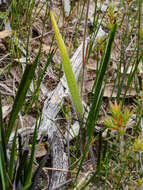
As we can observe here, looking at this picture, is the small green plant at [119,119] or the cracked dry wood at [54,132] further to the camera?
the cracked dry wood at [54,132]

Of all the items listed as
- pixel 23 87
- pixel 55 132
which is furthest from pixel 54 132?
pixel 23 87

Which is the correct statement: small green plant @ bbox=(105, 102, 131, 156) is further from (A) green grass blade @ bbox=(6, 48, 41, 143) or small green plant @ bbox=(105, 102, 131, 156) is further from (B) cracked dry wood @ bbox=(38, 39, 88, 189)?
(B) cracked dry wood @ bbox=(38, 39, 88, 189)

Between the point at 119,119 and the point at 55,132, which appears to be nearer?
the point at 119,119

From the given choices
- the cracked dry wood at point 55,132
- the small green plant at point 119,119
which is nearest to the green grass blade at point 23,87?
the small green plant at point 119,119

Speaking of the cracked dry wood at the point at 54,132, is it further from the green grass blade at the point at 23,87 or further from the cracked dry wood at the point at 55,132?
the green grass blade at the point at 23,87

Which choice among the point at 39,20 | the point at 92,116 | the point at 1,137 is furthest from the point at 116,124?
the point at 39,20

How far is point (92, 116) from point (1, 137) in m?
0.35

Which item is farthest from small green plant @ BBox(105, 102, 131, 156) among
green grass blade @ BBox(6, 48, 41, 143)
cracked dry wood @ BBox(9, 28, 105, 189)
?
cracked dry wood @ BBox(9, 28, 105, 189)

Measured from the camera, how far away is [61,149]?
119 cm

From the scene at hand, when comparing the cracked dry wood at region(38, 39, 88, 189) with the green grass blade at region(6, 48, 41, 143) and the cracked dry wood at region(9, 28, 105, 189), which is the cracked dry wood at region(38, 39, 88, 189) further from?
the green grass blade at region(6, 48, 41, 143)

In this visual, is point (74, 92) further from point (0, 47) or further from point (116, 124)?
point (0, 47)

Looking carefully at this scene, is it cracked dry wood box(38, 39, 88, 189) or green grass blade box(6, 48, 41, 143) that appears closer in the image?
green grass blade box(6, 48, 41, 143)

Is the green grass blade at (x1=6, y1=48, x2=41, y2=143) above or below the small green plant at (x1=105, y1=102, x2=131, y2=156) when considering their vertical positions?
above

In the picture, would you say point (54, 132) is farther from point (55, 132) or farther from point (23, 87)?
point (23, 87)
